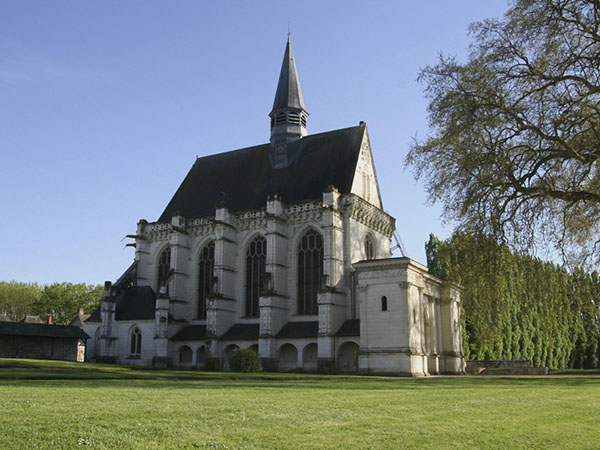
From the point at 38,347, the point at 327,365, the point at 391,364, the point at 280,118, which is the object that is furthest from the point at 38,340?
the point at 280,118

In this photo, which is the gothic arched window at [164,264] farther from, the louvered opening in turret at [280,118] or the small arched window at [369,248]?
the small arched window at [369,248]

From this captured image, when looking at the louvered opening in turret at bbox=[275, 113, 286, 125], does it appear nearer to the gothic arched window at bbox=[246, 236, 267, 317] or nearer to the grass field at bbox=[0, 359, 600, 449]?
the gothic arched window at bbox=[246, 236, 267, 317]

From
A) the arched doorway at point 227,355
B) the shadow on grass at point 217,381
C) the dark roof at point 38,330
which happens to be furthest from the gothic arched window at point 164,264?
the shadow on grass at point 217,381

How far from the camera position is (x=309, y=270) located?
43.0m

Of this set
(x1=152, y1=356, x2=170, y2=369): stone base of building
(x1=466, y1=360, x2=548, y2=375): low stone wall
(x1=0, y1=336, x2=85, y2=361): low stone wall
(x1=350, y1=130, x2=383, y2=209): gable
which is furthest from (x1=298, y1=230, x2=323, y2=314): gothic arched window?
(x1=0, y1=336, x2=85, y2=361): low stone wall

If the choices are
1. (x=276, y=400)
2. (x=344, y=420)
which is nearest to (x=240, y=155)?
(x=276, y=400)

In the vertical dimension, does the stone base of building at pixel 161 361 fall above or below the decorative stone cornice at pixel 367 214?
below

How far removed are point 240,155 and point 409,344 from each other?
2616 centimetres

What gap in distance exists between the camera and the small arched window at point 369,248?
44.6 metres

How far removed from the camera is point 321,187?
44.2m

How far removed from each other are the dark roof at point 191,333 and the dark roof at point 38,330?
7334 millimetres

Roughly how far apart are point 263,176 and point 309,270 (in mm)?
10397

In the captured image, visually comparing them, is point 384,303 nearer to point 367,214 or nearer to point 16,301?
point 367,214

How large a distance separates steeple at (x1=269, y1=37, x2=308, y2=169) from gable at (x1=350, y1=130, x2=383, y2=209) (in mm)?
6197
